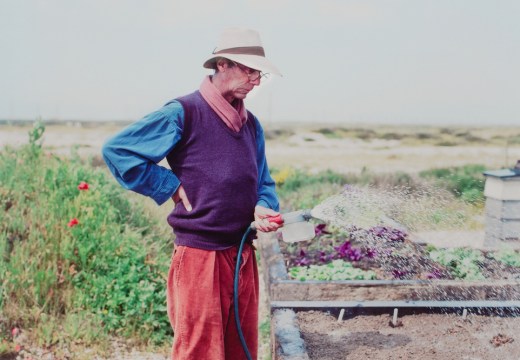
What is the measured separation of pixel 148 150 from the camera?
262 centimetres

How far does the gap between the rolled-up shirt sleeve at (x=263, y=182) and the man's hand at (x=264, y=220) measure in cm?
13

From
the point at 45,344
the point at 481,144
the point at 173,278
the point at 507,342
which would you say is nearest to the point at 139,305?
the point at 45,344

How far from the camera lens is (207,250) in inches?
108

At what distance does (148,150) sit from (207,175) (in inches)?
10.7

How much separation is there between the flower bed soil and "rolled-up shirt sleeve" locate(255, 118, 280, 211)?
1.04m

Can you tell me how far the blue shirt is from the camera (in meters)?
2.61

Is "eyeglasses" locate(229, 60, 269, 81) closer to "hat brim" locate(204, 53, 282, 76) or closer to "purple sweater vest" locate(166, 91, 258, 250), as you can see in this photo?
"hat brim" locate(204, 53, 282, 76)

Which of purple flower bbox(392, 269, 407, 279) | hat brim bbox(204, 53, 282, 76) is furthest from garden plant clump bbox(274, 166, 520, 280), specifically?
hat brim bbox(204, 53, 282, 76)

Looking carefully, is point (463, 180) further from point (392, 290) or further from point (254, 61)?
point (254, 61)

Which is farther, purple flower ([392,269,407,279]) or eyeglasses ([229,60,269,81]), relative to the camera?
purple flower ([392,269,407,279])

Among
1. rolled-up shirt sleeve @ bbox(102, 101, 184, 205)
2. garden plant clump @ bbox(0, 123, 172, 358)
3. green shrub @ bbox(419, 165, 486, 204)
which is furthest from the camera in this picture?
green shrub @ bbox(419, 165, 486, 204)

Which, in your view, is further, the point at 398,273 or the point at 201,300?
the point at 398,273

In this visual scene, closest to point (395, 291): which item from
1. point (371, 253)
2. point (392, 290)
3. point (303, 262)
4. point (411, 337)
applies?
point (392, 290)

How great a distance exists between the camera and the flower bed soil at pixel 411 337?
362 cm
